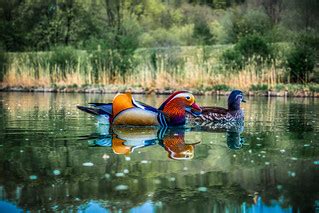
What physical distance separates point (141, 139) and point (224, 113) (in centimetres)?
256

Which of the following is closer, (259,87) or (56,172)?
(56,172)

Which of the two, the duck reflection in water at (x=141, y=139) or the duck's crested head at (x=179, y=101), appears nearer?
the duck reflection in water at (x=141, y=139)

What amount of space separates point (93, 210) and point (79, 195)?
0.47 meters

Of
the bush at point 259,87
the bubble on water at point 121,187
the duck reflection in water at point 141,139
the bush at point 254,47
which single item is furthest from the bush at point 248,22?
the bubble on water at point 121,187

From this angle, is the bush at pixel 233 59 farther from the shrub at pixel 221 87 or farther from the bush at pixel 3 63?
the bush at pixel 3 63

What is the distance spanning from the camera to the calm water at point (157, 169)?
5.18 meters

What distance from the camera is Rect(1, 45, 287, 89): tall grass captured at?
79.9 feet

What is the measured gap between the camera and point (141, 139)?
8.96 m

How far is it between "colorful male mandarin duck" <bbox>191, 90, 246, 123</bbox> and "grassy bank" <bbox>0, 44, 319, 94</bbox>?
1154cm

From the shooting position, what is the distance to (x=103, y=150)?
307 inches

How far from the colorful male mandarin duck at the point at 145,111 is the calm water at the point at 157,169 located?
0.21 m

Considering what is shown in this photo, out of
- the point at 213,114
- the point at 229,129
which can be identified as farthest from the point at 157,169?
the point at 213,114

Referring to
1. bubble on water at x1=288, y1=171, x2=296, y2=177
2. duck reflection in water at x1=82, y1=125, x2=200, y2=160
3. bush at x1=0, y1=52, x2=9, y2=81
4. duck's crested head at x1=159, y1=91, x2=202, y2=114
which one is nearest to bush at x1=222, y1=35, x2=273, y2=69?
bush at x1=0, y1=52, x2=9, y2=81

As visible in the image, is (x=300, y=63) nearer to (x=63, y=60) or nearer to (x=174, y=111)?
(x=63, y=60)
